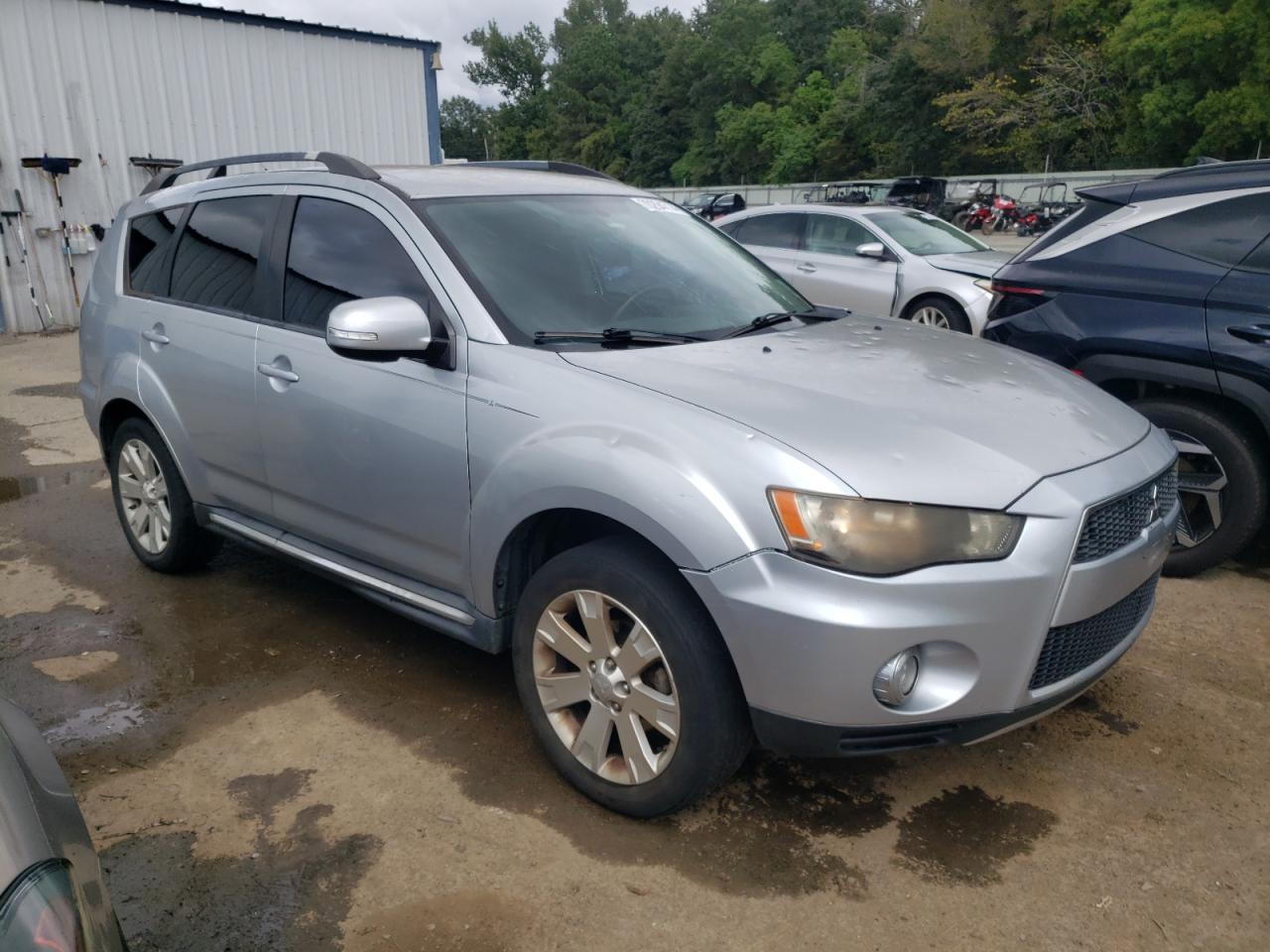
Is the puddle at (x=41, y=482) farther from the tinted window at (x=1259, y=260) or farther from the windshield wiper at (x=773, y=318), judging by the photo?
the tinted window at (x=1259, y=260)

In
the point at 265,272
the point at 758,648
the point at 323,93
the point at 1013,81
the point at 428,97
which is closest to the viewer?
the point at 758,648

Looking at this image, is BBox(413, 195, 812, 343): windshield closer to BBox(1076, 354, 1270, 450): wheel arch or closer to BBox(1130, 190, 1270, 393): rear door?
BBox(1076, 354, 1270, 450): wheel arch

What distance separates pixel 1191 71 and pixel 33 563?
145 ft

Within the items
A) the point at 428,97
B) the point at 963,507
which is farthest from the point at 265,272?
the point at 428,97

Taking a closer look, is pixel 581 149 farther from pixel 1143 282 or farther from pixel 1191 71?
Result: pixel 1143 282

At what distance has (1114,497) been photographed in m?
2.46

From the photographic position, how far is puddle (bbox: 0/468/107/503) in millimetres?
5887

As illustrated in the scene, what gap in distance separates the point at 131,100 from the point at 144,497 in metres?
10.6

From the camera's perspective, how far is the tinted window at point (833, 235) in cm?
962

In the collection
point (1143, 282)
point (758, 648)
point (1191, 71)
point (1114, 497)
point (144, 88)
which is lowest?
point (758, 648)

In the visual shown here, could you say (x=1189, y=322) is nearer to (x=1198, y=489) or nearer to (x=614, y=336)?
(x=1198, y=489)

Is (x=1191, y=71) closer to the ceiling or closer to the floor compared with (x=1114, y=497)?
closer to the ceiling

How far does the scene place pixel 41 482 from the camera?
20.0 feet

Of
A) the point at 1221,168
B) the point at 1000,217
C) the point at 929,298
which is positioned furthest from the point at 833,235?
the point at 1000,217
